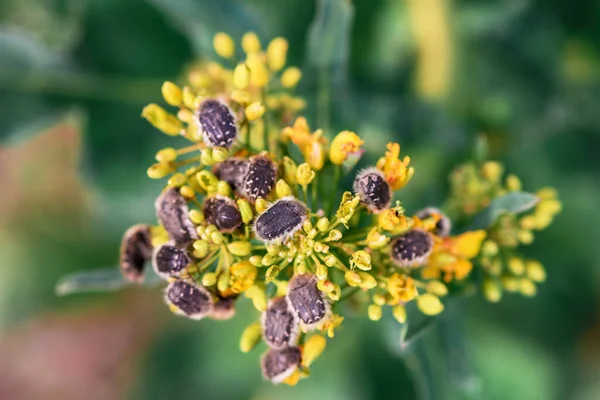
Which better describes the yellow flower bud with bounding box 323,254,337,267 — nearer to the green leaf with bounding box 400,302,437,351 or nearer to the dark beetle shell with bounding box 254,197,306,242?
the dark beetle shell with bounding box 254,197,306,242

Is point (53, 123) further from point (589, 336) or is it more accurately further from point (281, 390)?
point (589, 336)

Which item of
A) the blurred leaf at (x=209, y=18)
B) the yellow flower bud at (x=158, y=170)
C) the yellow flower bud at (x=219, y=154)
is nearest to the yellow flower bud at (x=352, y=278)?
the yellow flower bud at (x=219, y=154)

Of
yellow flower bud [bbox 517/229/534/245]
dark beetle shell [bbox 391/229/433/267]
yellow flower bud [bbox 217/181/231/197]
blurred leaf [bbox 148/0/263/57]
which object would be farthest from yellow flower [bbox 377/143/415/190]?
blurred leaf [bbox 148/0/263/57]

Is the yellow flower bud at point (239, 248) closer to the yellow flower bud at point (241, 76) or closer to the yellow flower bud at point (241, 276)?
the yellow flower bud at point (241, 276)

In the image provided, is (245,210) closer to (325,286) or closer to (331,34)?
(325,286)

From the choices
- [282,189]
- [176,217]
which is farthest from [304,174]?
[176,217]

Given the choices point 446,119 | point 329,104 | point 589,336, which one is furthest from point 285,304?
point 589,336
